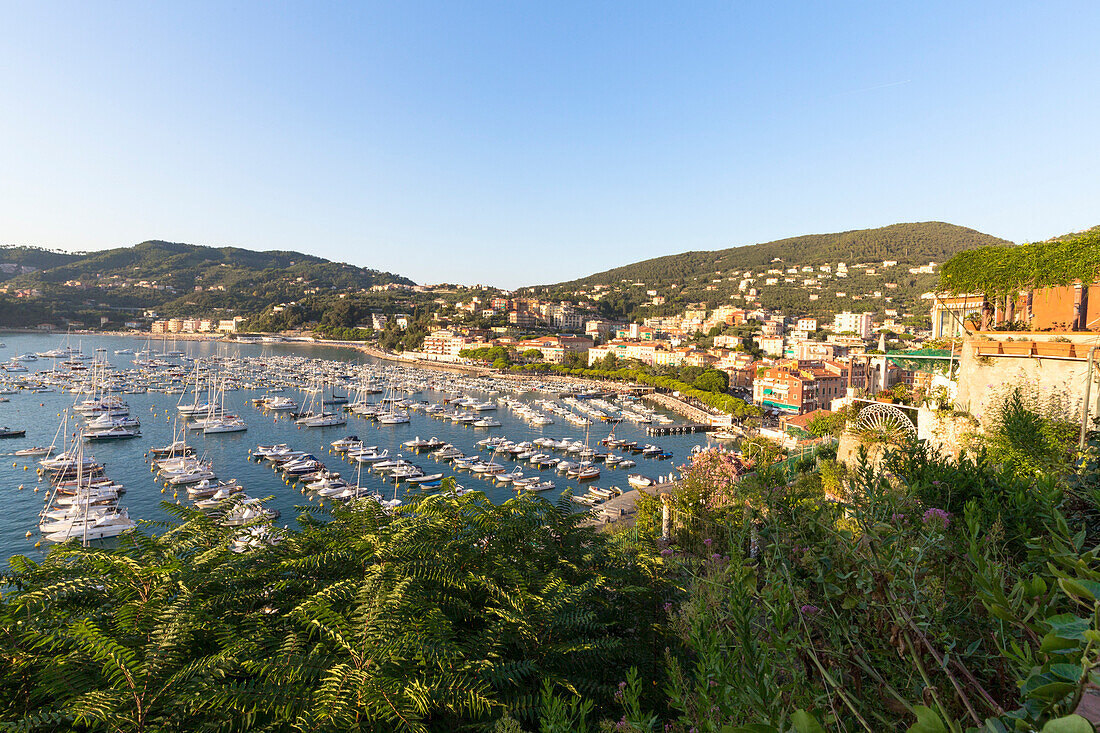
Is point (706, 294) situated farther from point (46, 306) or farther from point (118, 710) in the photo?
point (46, 306)

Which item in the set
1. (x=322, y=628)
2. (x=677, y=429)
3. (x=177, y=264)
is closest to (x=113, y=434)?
(x=677, y=429)

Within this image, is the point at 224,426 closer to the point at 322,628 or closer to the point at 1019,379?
the point at 322,628

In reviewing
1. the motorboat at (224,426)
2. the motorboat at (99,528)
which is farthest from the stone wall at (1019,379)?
the motorboat at (224,426)

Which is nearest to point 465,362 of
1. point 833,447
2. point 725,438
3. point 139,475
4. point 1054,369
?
point 725,438

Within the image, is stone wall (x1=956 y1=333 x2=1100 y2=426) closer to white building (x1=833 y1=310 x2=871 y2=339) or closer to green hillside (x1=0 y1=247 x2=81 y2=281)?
white building (x1=833 y1=310 x2=871 y2=339)

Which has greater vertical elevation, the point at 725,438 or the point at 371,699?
the point at 371,699

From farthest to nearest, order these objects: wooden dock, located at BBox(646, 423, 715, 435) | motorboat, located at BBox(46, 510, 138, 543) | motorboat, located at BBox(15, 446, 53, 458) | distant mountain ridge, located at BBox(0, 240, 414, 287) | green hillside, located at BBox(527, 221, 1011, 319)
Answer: distant mountain ridge, located at BBox(0, 240, 414, 287), green hillside, located at BBox(527, 221, 1011, 319), wooden dock, located at BBox(646, 423, 715, 435), motorboat, located at BBox(15, 446, 53, 458), motorboat, located at BBox(46, 510, 138, 543)

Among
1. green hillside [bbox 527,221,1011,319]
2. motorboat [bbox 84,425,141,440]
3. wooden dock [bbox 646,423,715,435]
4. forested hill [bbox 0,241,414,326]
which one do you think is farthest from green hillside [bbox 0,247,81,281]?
wooden dock [bbox 646,423,715,435]
